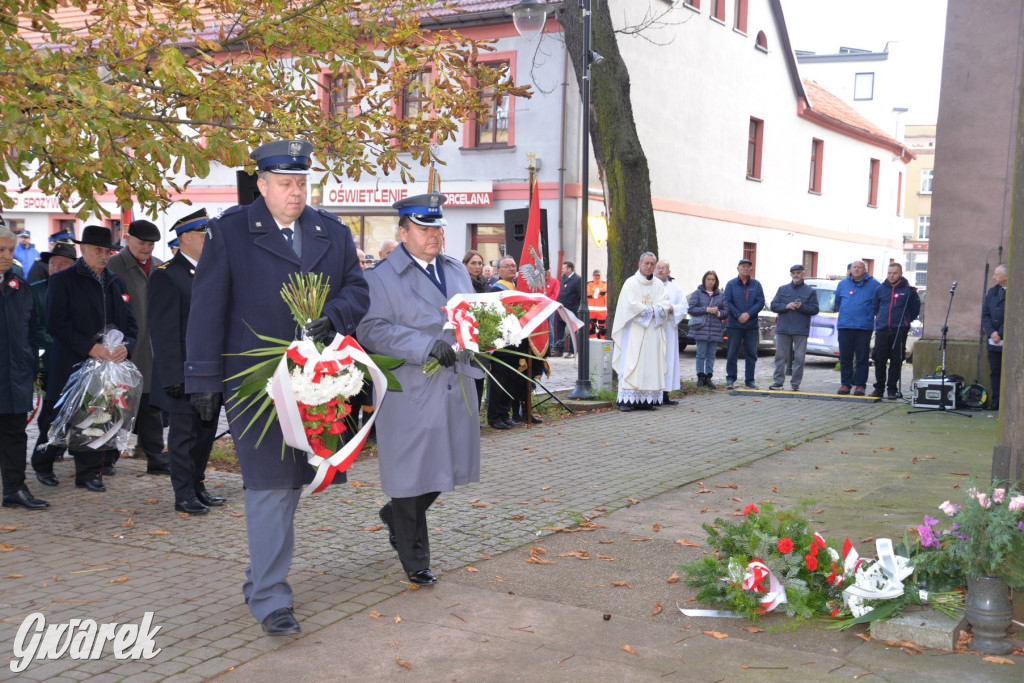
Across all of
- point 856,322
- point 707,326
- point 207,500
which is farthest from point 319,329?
point 707,326

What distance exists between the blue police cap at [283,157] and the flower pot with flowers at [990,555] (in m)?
3.57

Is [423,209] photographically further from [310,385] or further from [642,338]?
[642,338]

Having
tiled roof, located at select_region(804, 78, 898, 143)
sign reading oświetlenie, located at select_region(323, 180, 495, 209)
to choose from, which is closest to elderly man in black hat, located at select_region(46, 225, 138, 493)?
sign reading oświetlenie, located at select_region(323, 180, 495, 209)

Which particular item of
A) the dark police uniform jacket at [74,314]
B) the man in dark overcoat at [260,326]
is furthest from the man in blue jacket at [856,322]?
the man in dark overcoat at [260,326]

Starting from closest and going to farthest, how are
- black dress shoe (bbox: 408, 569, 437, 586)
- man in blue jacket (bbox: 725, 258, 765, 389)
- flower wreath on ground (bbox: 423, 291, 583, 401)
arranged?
flower wreath on ground (bbox: 423, 291, 583, 401), black dress shoe (bbox: 408, 569, 437, 586), man in blue jacket (bbox: 725, 258, 765, 389)

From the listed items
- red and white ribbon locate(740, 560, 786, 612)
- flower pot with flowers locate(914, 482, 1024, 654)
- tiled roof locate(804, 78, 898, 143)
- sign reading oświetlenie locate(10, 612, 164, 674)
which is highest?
tiled roof locate(804, 78, 898, 143)

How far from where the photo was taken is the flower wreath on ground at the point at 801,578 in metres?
4.89

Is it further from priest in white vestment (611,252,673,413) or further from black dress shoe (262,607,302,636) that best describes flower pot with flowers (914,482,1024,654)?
priest in white vestment (611,252,673,413)

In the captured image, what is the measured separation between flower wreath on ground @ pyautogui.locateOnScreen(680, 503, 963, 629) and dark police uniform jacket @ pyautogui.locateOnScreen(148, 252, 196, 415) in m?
4.12

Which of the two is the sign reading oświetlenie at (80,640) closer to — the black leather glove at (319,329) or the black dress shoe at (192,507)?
the black leather glove at (319,329)

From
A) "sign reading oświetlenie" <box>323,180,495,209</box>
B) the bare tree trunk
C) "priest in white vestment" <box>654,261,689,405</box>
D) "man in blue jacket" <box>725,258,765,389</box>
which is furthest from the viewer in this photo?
"sign reading oświetlenie" <box>323,180,495,209</box>

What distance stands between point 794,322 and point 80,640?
13.2 metres

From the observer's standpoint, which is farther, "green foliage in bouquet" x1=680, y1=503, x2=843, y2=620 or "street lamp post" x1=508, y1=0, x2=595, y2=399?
"street lamp post" x1=508, y1=0, x2=595, y2=399

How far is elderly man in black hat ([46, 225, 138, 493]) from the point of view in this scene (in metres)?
7.83
